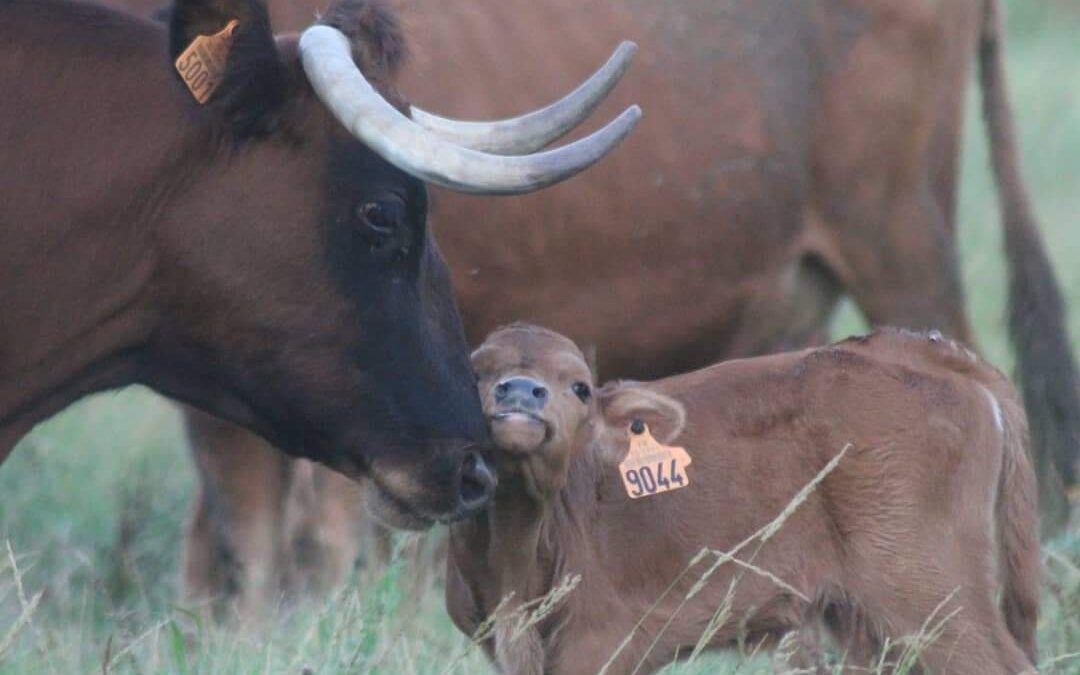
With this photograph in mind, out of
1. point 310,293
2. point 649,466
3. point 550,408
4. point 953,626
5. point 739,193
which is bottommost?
point 739,193

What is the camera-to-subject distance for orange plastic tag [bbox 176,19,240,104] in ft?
15.1

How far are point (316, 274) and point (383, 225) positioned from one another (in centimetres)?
17

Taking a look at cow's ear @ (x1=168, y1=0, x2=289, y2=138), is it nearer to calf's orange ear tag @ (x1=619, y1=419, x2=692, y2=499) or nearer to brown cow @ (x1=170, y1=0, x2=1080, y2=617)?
calf's orange ear tag @ (x1=619, y1=419, x2=692, y2=499)

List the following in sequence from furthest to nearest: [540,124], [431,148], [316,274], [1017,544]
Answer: [1017,544]
[540,124]
[316,274]
[431,148]

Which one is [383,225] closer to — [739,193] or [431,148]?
[431,148]

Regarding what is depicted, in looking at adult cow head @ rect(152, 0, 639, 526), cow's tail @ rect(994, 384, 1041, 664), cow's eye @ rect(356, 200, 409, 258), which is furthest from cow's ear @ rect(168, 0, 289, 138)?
cow's tail @ rect(994, 384, 1041, 664)

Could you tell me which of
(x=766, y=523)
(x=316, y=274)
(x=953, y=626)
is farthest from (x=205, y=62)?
(x=953, y=626)

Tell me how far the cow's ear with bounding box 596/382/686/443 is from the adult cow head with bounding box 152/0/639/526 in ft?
1.25

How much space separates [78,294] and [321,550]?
119 inches

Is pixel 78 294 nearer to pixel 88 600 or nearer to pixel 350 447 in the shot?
pixel 350 447

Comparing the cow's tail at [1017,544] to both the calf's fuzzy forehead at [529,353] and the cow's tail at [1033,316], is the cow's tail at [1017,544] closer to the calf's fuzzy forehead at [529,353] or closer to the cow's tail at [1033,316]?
the calf's fuzzy forehead at [529,353]

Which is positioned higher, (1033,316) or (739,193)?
(739,193)

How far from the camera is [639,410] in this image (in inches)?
201

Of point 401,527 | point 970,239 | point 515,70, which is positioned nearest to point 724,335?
point 515,70
